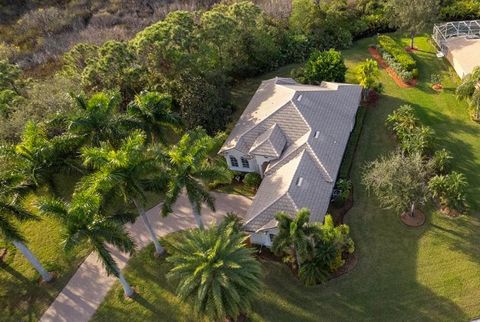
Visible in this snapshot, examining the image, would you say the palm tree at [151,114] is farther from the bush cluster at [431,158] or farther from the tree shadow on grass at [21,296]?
the bush cluster at [431,158]

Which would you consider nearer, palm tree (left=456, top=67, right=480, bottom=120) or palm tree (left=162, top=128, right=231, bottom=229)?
palm tree (left=162, top=128, right=231, bottom=229)

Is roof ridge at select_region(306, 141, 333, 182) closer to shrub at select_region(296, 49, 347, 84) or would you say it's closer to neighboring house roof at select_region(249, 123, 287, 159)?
neighboring house roof at select_region(249, 123, 287, 159)

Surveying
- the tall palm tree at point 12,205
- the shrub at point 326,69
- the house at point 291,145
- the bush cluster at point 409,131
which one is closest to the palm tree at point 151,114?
the house at point 291,145

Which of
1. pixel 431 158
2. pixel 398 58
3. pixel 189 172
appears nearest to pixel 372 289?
pixel 431 158

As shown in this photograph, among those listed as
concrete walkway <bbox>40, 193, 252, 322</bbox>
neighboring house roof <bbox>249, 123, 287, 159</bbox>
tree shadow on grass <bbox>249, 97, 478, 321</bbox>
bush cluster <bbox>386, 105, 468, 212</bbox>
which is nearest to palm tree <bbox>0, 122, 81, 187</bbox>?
concrete walkway <bbox>40, 193, 252, 322</bbox>

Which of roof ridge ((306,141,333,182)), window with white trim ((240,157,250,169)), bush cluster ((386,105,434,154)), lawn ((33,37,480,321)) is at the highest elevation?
roof ridge ((306,141,333,182))

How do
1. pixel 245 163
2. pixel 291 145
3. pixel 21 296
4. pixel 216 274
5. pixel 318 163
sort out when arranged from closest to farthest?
pixel 216 274, pixel 21 296, pixel 318 163, pixel 291 145, pixel 245 163

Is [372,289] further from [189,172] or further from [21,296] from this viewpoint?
[21,296]

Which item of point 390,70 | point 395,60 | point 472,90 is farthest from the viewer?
point 390,70
